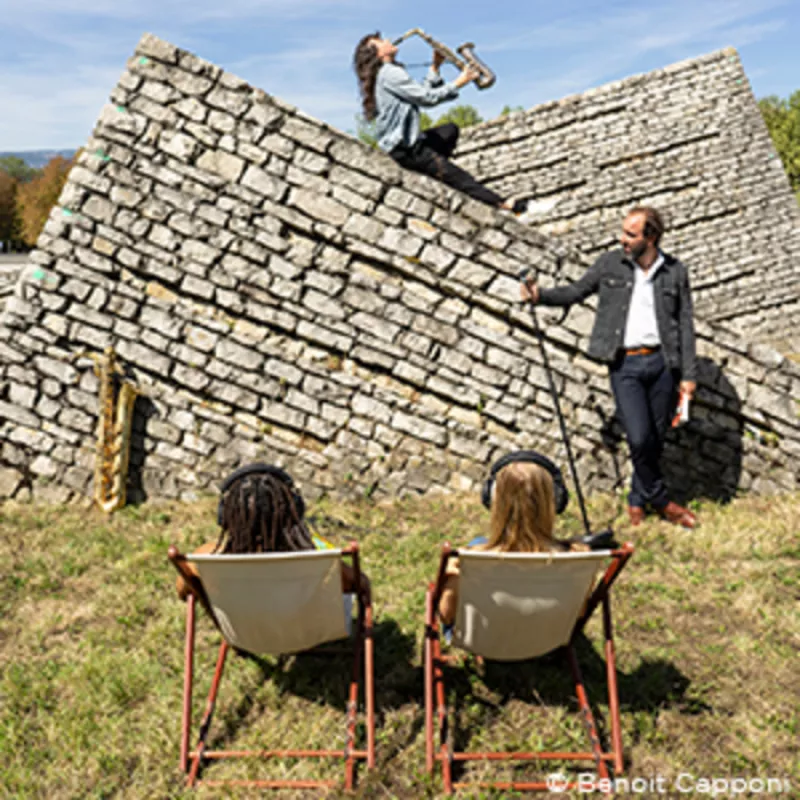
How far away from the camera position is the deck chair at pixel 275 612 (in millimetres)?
2867

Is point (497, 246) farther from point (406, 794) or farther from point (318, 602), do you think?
point (406, 794)

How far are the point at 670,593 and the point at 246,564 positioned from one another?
2.80 metres

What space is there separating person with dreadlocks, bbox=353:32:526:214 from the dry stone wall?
0.24 m

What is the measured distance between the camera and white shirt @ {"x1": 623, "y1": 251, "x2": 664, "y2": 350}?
5051 millimetres

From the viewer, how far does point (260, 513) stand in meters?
3.10

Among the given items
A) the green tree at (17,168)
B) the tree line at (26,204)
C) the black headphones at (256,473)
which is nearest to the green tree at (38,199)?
the tree line at (26,204)

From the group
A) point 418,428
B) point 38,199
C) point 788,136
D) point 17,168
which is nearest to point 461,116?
point 788,136

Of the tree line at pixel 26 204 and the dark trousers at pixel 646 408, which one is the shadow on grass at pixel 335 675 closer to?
the dark trousers at pixel 646 408

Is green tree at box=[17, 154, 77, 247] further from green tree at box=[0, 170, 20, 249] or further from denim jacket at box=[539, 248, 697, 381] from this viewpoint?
denim jacket at box=[539, 248, 697, 381]

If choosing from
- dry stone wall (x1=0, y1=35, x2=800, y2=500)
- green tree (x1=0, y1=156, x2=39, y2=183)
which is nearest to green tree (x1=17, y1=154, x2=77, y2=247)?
green tree (x1=0, y1=156, x2=39, y2=183)

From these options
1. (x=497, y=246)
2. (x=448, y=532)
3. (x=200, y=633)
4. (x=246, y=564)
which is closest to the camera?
(x=246, y=564)

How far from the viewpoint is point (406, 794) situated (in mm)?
2875

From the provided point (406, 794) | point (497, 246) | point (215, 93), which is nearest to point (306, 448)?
point (497, 246)

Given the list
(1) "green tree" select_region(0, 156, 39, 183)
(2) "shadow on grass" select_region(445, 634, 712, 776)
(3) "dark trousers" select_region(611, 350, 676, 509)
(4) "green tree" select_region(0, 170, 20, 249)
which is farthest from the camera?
(1) "green tree" select_region(0, 156, 39, 183)
